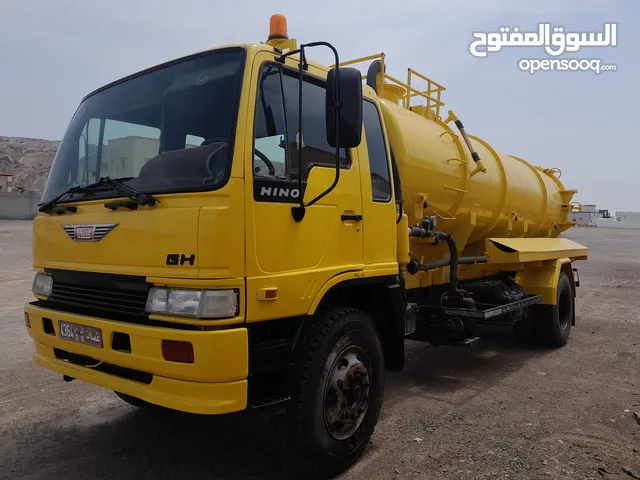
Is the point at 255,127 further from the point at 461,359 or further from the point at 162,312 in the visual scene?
the point at 461,359

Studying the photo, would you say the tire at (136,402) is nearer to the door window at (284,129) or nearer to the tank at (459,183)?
the door window at (284,129)

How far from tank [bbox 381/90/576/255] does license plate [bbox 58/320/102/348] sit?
9.22ft

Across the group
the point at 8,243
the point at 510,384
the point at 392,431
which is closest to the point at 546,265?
the point at 510,384

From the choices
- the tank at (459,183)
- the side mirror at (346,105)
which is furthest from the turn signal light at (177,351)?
the tank at (459,183)

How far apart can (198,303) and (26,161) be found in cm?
8780

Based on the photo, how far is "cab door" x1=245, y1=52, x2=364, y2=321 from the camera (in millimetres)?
2855

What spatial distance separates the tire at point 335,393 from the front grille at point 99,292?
3.33ft

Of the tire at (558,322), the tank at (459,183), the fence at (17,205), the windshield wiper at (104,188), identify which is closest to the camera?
the windshield wiper at (104,188)

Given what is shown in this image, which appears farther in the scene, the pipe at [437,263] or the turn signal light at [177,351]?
the pipe at [437,263]

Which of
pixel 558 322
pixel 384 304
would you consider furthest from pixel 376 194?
pixel 558 322

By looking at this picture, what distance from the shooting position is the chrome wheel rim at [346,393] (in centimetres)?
332

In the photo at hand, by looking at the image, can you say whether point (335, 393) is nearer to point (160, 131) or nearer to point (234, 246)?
point (234, 246)

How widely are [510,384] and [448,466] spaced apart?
88.4 inches

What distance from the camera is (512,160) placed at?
23.8ft
